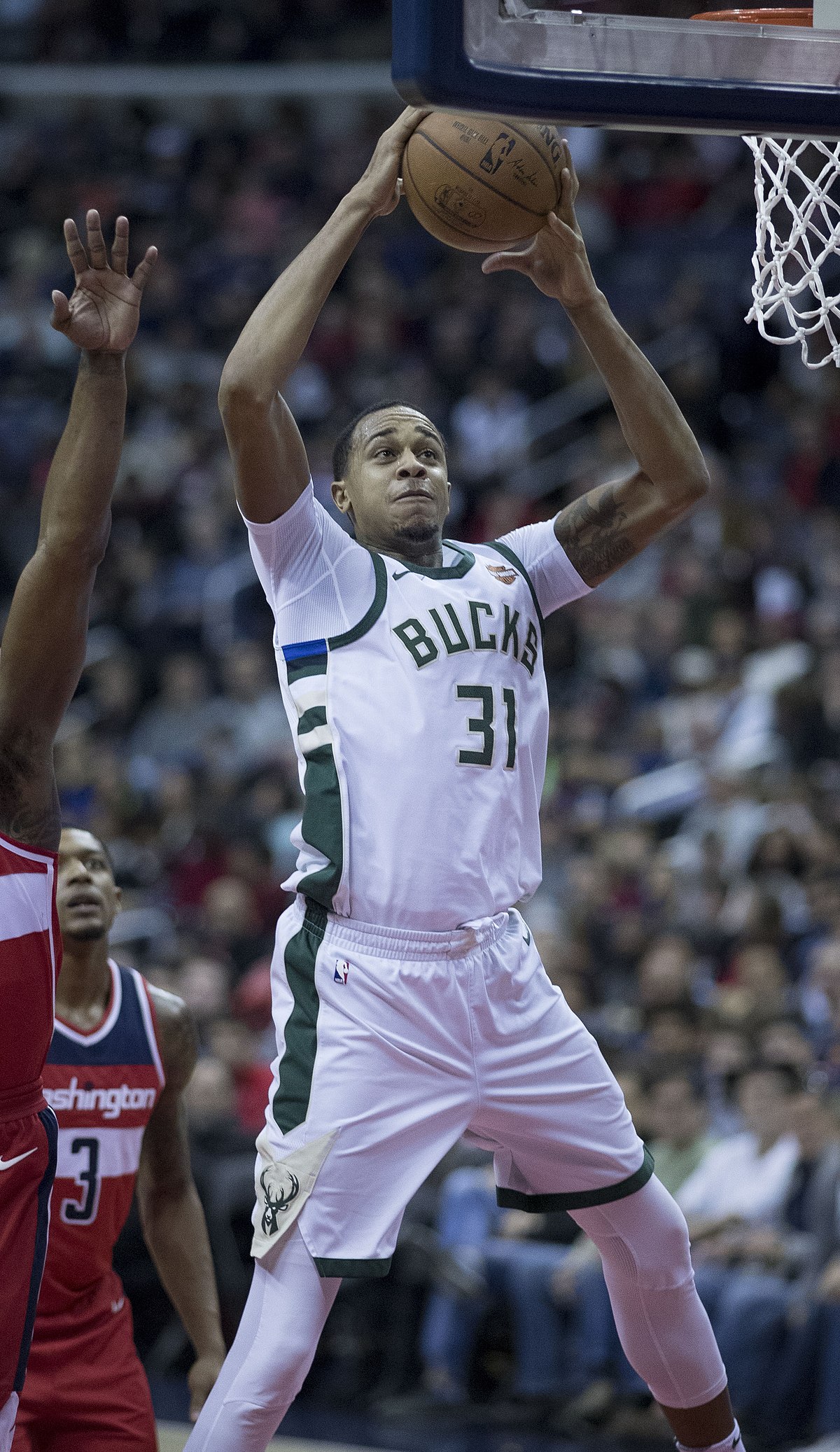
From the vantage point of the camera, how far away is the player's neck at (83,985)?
4621 mm

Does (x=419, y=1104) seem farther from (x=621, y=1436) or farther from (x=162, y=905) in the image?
(x=162, y=905)

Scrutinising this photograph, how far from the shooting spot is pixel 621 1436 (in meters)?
6.65

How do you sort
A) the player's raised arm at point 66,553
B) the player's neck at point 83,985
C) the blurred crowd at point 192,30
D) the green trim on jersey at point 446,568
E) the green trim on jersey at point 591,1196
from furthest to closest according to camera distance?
the blurred crowd at point 192,30 → the player's neck at point 83,985 → the green trim on jersey at point 446,568 → the green trim on jersey at point 591,1196 → the player's raised arm at point 66,553

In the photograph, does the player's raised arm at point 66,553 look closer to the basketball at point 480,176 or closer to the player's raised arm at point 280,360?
the player's raised arm at point 280,360

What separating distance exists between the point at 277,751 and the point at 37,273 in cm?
600

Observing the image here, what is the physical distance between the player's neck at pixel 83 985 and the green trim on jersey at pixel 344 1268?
4.00 ft

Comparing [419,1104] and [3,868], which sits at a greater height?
[3,868]

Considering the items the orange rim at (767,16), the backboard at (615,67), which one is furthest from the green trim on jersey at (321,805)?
the orange rim at (767,16)

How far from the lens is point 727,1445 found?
4.09 meters

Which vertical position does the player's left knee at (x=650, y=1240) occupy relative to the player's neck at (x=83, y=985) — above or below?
below

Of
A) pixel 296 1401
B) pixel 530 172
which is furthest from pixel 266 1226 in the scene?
pixel 296 1401

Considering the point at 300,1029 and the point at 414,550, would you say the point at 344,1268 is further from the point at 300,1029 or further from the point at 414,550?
the point at 414,550

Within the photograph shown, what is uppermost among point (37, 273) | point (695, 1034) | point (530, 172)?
point (37, 273)

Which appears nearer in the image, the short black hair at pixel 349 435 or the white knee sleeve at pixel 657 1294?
the white knee sleeve at pixel 657 1294
